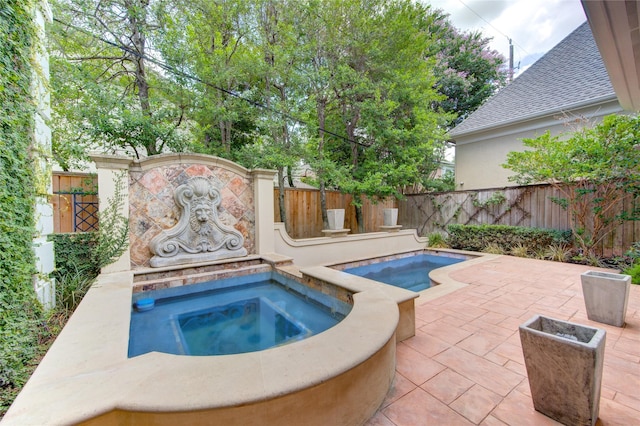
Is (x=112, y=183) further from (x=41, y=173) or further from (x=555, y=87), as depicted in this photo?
(x=555, y=87)

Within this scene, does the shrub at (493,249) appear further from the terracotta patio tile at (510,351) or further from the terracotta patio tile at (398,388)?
the terracotta patio tile at (398,388)

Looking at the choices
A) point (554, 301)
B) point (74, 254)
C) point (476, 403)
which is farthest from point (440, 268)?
point (74, 254)

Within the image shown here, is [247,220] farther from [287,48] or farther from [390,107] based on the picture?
[390,107]

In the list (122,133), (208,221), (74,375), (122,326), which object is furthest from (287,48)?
(74,375)

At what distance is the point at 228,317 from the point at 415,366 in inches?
104

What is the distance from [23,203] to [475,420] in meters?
4.19

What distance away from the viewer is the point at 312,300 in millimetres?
4059

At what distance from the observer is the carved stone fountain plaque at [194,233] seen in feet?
16.5

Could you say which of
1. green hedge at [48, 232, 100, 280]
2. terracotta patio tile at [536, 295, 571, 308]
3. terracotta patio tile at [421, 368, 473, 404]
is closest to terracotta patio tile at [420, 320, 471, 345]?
terracotta patio tile at [421, 368, 473, 404]

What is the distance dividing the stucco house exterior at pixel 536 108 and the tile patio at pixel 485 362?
20.9 feet

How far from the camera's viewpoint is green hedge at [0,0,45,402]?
2131 mm

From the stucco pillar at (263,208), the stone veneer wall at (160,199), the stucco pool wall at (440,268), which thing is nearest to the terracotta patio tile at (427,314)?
the stucco pool wall at (440,268)

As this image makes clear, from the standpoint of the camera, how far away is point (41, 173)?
120 inches

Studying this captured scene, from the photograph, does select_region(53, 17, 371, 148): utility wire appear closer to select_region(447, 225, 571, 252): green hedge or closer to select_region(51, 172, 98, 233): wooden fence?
select_region(51, 172, 98, 233): wooden fence
